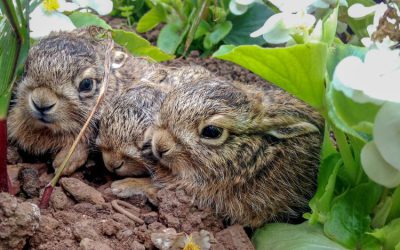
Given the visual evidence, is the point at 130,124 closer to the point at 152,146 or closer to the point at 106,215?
the point at 152,146

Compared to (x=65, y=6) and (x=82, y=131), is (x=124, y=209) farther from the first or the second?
(x=65, y=6)

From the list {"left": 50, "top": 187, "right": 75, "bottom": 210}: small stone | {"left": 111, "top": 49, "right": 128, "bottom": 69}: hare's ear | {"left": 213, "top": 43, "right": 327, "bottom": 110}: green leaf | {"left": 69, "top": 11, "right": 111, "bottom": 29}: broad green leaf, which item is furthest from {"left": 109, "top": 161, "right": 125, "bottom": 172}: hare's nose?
{"left": 69, "top": 11, "right": 111, "bottom": 29}: broad green leaf

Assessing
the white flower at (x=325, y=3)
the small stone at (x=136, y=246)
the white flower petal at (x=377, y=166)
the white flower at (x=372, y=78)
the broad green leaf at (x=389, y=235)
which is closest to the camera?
the white flower at (x=372, y=78)

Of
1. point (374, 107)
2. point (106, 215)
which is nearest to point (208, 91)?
point (106, 215)

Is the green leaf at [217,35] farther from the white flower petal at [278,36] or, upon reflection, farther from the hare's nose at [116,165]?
the hare's nose at [116,165]

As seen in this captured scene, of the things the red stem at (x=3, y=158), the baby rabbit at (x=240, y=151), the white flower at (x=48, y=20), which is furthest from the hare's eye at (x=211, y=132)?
the white flower at (x=48, y=20)

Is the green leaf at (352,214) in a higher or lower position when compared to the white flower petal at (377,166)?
lower

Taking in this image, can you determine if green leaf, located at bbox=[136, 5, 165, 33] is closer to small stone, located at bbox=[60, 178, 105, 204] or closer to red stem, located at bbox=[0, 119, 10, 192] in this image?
small stone, located at bbox=[60, 178, 105, 204]
